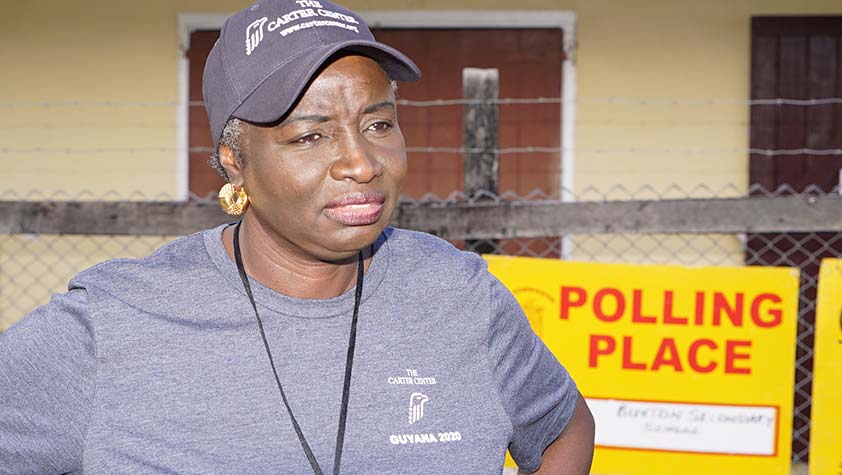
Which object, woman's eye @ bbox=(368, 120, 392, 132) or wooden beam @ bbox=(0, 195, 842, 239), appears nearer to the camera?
woman's eye @ bbox=(368, 120, 392, 132)

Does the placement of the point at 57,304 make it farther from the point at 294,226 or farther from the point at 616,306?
the point at 616,306

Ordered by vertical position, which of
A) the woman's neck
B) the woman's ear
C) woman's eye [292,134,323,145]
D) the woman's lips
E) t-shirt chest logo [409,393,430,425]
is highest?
woman's eye [292,134,323,145]

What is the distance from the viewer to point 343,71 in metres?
1.64

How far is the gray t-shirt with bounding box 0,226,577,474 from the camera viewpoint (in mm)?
1586

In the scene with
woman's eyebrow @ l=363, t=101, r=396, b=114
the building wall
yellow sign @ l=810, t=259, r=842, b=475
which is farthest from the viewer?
the building wall

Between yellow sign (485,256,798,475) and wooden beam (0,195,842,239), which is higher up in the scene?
wooden beam (0,195,842,239)

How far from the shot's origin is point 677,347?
3871mm

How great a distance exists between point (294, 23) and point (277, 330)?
53 cm

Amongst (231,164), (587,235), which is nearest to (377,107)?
(231,164)

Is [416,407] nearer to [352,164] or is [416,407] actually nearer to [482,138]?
[352,164]

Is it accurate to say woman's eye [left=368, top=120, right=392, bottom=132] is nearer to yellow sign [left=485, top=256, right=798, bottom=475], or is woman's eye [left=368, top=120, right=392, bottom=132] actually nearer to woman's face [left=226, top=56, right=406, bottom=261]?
woman's face [left=226, top=56, right=406, bottom=261]

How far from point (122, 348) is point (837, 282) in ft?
10.4

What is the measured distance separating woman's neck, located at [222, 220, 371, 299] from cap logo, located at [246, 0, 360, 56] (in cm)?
35

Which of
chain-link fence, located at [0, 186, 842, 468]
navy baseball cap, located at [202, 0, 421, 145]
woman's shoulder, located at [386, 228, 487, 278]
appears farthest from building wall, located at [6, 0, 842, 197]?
navy baseball cap, located at [202, 0, 421, 145]
